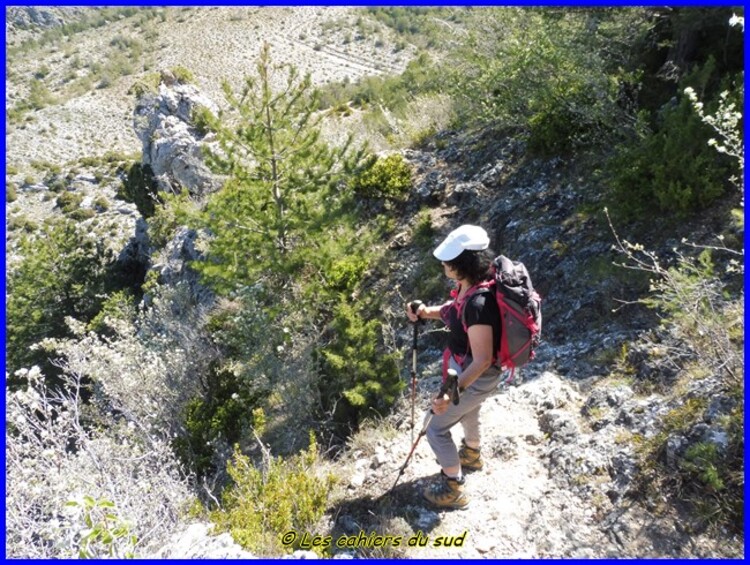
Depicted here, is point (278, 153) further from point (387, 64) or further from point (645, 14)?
point (387, 64)

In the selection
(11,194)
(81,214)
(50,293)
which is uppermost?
(50,293)

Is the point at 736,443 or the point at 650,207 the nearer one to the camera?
the point at 736,443

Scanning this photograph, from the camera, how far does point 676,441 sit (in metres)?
3.71

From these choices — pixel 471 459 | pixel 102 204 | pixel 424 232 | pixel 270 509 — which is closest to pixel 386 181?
pixel 424 232

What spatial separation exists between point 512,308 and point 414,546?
80.9 inches

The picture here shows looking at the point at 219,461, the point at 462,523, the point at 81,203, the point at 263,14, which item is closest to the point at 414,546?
the point at 462,523

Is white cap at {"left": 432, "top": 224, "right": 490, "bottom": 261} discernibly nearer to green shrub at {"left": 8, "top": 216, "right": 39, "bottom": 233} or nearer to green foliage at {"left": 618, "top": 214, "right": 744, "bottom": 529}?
green foliage at {"left": 618, "top": 214, "right": 744, "bottom": 529}

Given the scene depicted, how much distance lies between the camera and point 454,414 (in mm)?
3572

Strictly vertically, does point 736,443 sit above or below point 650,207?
below

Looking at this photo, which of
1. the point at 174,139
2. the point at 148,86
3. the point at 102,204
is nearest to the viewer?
the point at 174,139

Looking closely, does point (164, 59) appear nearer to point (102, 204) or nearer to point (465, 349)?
point (102, 204)

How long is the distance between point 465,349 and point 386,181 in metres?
8.09

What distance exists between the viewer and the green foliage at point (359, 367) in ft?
18.5

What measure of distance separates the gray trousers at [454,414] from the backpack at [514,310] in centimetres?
28
